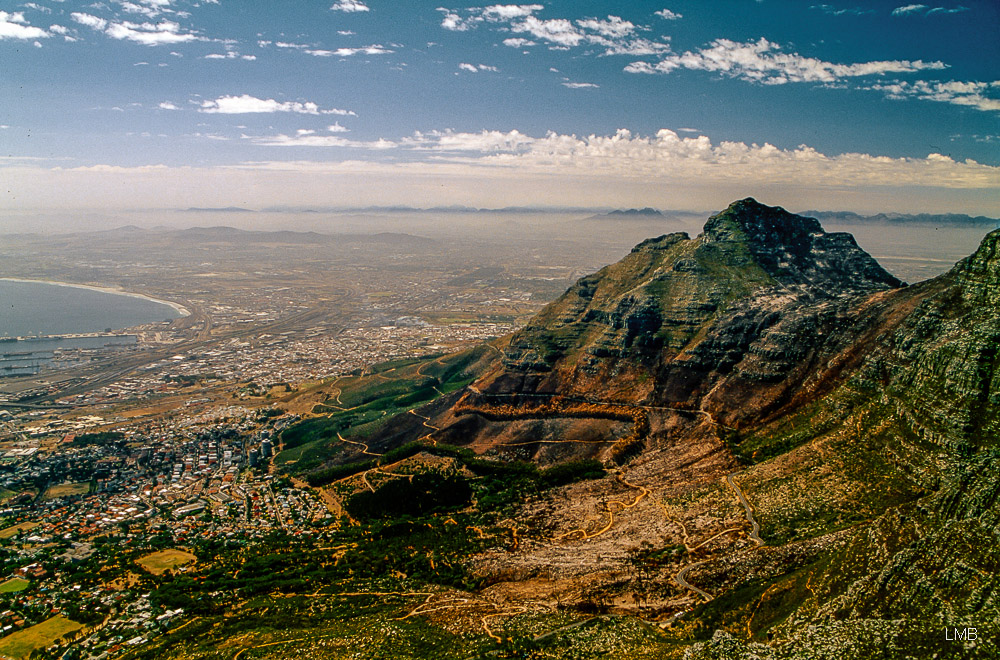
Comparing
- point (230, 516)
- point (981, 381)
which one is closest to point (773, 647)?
point (981, 381)

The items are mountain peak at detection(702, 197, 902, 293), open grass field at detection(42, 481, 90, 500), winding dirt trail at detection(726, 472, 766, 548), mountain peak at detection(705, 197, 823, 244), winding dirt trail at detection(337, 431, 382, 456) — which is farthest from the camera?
mountain peak at detection(705, 197, 823, 244)

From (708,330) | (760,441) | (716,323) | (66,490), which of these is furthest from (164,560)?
(716,323)

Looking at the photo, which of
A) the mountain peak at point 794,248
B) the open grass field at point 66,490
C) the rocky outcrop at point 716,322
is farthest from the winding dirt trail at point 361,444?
the mountain peak at point 794,248

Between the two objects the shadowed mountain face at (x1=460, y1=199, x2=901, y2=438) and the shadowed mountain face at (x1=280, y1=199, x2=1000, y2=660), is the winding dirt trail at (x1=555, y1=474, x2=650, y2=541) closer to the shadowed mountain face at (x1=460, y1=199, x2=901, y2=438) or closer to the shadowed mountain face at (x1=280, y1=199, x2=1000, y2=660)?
the shadowed mountain face at (x1=280, y1=199, x2=1000, y2=660)

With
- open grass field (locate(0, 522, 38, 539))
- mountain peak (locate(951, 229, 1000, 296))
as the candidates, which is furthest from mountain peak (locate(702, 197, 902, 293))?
open grass field (locate(0, 522, 38, 539))

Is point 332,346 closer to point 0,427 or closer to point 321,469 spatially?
point 0,427

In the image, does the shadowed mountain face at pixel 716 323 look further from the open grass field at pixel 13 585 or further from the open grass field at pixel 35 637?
the open grass field at pixel 13 585
